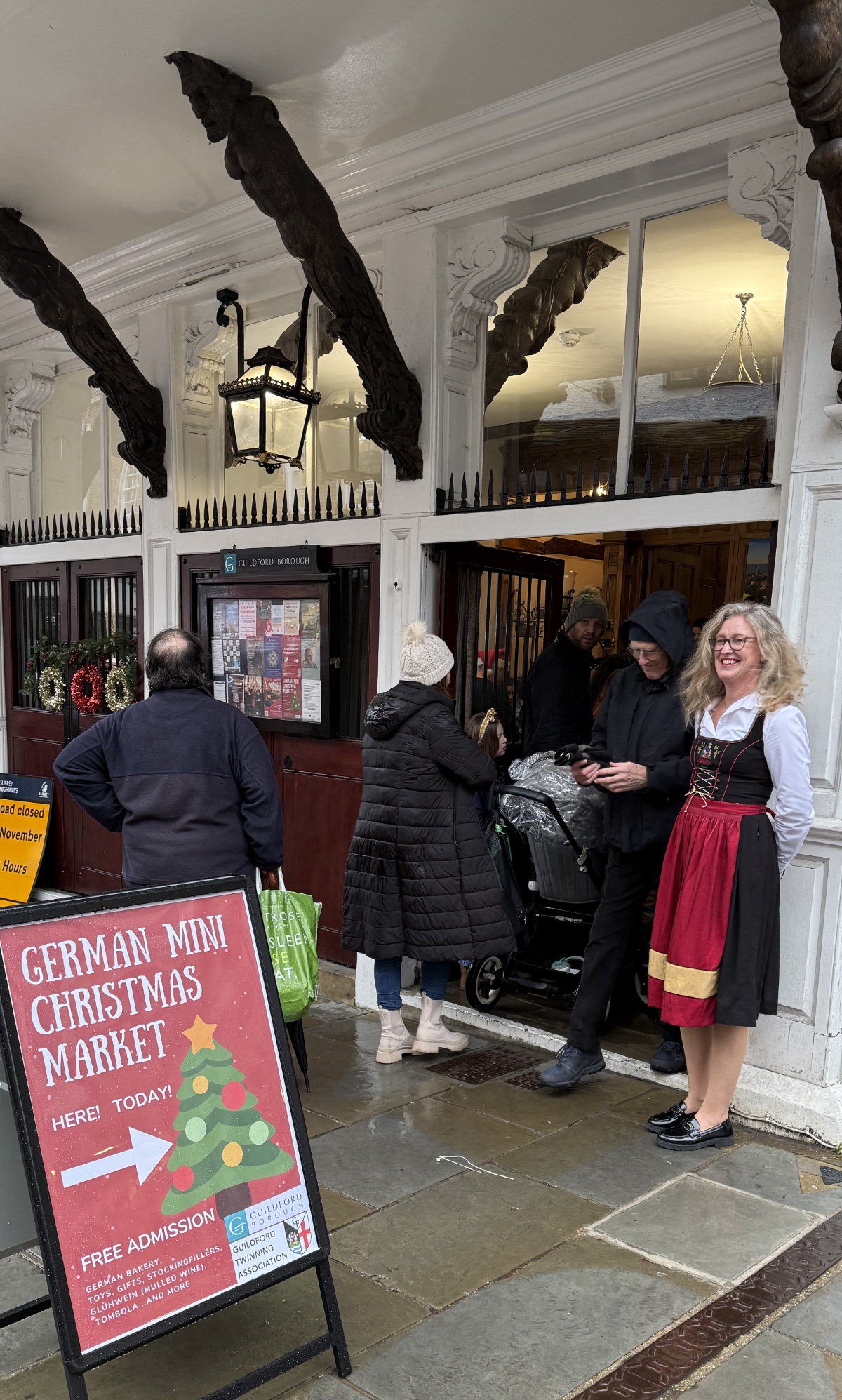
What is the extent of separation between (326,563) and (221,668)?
107cm

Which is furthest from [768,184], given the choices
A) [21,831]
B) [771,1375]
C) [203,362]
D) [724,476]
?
[21,831]

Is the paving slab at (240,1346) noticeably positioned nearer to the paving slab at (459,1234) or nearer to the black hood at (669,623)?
the paving slab at (459,1234)

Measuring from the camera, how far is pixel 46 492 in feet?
26.4

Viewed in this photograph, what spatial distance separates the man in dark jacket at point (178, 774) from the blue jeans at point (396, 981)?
0.99 metres

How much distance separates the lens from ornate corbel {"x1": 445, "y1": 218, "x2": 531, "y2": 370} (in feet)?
16.3

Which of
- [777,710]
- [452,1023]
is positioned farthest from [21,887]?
[777,710]

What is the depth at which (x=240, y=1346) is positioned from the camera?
2.63 metres

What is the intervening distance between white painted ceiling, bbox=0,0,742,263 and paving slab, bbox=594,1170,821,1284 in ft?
13.8

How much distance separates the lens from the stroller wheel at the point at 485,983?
5.02 metres

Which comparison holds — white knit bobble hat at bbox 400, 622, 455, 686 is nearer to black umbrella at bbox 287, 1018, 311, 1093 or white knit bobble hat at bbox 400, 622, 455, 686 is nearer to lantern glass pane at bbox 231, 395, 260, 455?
black umbrella at bbox 287, 1018, 311, 1093

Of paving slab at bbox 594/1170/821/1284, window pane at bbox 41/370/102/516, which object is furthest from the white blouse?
window pane at bbox 41/370/102/516

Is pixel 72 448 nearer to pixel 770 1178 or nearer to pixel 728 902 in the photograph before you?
pixel 728 902

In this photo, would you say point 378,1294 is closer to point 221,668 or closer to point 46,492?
point 221,668

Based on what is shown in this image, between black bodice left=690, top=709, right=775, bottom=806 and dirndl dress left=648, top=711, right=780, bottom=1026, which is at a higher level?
black bodice left=690, top=709, right=775, bottom=806
